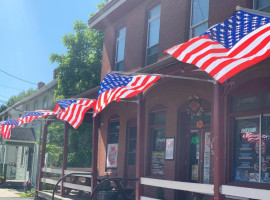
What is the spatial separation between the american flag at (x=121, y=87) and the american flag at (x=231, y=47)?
6.90 ft

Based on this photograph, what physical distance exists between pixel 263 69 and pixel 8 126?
1237cm

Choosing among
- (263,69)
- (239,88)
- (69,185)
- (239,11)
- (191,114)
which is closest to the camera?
(239,11)

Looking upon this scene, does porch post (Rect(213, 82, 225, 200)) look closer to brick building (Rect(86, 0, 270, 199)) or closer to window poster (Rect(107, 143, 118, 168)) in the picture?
brick building (Rect(86, 0, 270, 199))

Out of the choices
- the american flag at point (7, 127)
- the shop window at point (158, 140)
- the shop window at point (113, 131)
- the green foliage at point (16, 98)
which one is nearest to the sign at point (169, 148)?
the shop window at point (158, 140)

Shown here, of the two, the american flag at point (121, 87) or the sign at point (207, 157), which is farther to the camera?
the sign at point (207, 157)

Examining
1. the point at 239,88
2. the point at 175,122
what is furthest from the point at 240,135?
the point at 175,122

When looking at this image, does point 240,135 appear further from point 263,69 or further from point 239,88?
point 263,69

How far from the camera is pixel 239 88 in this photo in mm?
8648

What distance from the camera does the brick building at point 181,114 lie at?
26.0ft

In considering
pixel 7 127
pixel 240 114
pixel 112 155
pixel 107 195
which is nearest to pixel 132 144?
pixel 112 155

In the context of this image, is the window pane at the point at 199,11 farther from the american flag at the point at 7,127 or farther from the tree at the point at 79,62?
the tree at the point at 79,62

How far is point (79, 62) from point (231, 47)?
18669mm

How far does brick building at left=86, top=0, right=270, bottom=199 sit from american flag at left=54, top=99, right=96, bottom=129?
187 centimetres

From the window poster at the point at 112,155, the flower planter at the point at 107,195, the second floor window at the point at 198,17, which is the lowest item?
the flower planter at the point at 107,195
